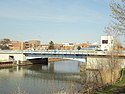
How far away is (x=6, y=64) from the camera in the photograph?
175 ft

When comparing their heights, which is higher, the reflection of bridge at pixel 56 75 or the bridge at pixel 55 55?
the bridge at pixel 55 55

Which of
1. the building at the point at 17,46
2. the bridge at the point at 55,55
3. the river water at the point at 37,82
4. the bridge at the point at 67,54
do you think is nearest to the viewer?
the river water at the point at 37,82

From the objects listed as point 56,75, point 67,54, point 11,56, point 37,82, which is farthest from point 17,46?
point 37,82

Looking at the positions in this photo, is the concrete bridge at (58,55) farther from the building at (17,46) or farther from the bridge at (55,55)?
the building at (17,46)

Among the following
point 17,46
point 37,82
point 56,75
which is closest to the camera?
point 37,82

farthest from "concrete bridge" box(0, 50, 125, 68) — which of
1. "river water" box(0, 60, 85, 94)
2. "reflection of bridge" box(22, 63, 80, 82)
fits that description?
"river water" box(0, 60, 85, 94)

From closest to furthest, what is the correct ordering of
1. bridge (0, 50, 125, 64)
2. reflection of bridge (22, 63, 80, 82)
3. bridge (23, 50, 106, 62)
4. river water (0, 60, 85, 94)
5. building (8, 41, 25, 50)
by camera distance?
1. river water (0, 60, 85, 94)
2. reflection of bridge (22, 63, 80, 82)
3. bridge (0, 50, 125, 64)
4. bridge (23, 50, 106, 62)
5. building (8, 41, 25, 50)

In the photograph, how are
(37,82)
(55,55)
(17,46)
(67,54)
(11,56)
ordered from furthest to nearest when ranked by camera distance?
(17,46) → (11,56) → (55,55) → (67,54) → (37,82)

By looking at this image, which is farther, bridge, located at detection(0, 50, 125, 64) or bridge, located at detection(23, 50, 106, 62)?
bridge, located at detection(23, 50, 106, 62)

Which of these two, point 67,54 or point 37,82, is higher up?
Result: point 67,54

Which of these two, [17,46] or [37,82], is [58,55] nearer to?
[37,82]

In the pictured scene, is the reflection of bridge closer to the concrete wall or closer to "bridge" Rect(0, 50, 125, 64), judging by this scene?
"bridge" Rect(0, 50, 125, 64)

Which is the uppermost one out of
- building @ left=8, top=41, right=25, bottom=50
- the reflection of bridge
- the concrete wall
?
building @ left=8, top=41, right=25, bottom=50

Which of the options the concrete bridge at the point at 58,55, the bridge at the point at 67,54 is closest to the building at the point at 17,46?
the concrete bridge at the point at 58,55
